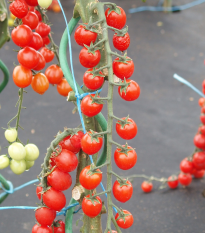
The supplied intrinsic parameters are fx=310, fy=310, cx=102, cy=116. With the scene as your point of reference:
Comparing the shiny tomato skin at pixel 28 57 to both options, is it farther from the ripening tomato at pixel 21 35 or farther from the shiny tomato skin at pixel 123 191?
the shiny tomato skin at pixel 123 191

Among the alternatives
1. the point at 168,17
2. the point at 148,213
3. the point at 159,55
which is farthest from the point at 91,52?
the point at 168,17

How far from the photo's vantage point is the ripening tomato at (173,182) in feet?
4.65

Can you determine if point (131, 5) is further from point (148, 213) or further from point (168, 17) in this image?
point (148, 213)

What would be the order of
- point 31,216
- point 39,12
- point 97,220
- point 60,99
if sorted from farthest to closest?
point 60,99 → point 31,216 → point 39,12 → point 97,220

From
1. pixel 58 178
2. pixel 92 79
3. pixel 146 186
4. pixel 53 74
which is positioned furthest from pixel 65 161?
pixel 146 186

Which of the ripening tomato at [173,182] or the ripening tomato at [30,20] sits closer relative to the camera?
the ripening tomato at [30,20]

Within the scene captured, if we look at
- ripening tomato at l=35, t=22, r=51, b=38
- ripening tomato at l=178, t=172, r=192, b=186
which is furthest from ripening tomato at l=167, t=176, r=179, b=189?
ripening tomato at l=35, t=22, r=51, b=38

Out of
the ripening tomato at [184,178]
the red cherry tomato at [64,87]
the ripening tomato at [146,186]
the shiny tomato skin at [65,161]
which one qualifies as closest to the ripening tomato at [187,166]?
the ripening tomato at [184,178]

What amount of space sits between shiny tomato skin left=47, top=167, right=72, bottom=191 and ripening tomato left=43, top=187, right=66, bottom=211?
0.5 inches

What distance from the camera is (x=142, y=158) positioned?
167 centimetres

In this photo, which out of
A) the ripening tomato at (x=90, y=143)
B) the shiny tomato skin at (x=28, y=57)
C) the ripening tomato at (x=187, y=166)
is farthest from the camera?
the ripening tomato at (x=187, y=166)

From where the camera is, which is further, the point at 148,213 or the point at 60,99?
the point at 60,99

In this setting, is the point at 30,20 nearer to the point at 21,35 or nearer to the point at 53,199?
the point at 21,35

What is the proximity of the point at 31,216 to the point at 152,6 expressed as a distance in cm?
297
